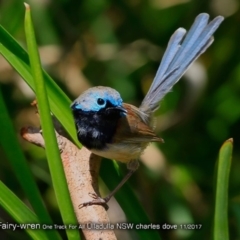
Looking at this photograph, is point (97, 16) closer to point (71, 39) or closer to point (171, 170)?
point (71, 39)

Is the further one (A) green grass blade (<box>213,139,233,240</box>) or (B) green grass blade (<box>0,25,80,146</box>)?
(B) green grass blade (<box>0,25,80,146</box>)

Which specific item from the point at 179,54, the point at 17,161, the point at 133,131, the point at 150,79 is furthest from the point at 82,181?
the point at 150,79

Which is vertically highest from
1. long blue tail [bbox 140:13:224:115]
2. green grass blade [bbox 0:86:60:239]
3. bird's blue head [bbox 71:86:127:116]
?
long blue tail [bbox 140:13:224:115]

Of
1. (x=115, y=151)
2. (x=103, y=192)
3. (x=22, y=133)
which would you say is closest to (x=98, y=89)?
(x=115, y=151)

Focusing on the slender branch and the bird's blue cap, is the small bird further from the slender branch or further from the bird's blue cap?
the slender branch

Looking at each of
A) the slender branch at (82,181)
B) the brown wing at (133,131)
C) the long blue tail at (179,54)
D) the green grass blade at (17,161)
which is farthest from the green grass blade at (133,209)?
the long blue tail at (179,54)

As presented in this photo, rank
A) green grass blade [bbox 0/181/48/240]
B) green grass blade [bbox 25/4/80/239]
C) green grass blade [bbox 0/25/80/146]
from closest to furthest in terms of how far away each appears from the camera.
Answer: green grass blade [bbox 25/4/80/239], green grass blade [bbox 0/181/48/240], green grass blade [bbox 0/25/80/146]

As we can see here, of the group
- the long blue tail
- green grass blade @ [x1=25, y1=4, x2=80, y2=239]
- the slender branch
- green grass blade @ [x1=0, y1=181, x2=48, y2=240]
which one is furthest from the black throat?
green grass blade @ [x1=25, y1=4, x2=80, y2=239]
